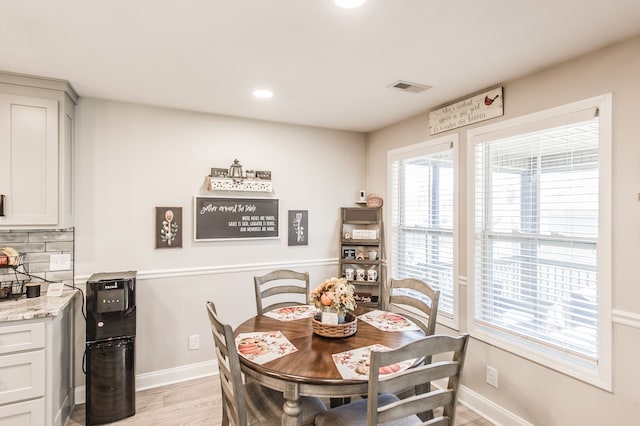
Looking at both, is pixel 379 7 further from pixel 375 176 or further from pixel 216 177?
pixel 375 176

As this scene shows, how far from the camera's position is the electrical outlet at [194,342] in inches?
124

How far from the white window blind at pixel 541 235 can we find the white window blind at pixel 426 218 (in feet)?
1.03

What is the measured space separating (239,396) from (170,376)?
6.27ft

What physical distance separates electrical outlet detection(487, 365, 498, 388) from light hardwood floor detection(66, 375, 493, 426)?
28 centimetres

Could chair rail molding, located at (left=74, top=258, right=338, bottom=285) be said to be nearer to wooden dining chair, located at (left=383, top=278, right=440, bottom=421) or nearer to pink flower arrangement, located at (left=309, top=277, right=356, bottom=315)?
wooden dining chair, located at (left=383, top=278, right=440, bottom=421)

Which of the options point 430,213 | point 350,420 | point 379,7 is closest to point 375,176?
point 430,213

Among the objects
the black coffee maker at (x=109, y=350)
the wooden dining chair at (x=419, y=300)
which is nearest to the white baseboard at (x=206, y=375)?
the black coffee maker at (x=109, y=350)

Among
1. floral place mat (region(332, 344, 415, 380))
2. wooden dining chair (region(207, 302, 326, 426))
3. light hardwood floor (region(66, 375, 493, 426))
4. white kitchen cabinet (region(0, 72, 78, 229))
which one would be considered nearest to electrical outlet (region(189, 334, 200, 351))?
light hardwood floor (region(66, 375, 493, 426))

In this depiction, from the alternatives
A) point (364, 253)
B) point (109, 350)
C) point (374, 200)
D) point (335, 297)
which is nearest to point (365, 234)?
point (364, 253)

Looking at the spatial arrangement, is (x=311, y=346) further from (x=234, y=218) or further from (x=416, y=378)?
(x=234, y=218)

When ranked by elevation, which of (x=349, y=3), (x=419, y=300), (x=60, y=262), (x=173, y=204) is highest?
(x=349, y=3)

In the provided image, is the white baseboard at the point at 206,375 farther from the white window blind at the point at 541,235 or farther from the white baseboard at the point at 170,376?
the white window blind at the point at 541,235

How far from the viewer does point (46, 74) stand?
7.65ft

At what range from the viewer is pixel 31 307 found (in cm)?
220
